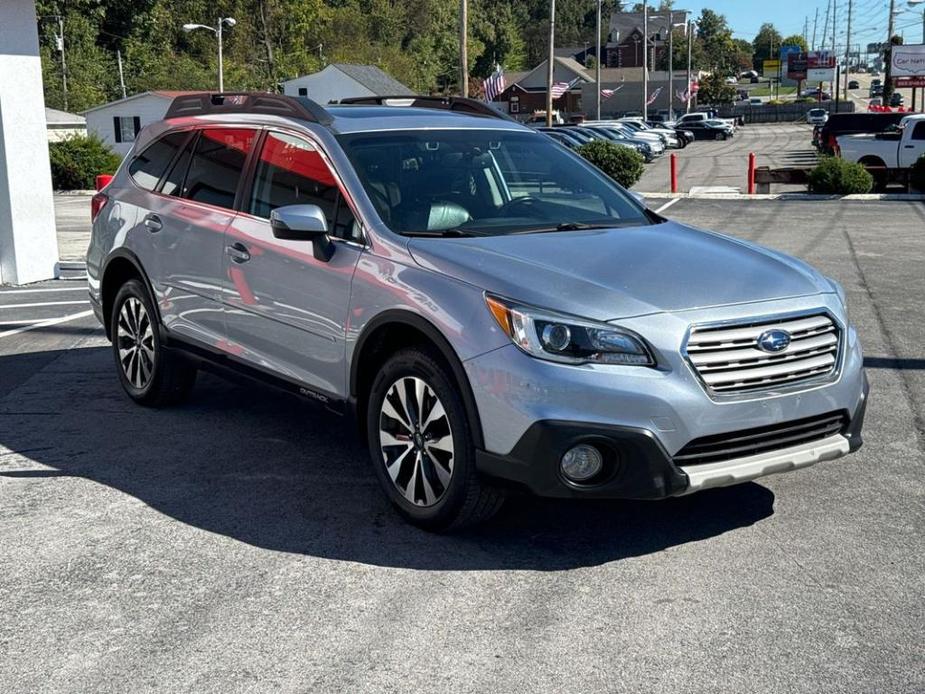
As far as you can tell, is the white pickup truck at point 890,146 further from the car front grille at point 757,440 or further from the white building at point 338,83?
the white building at point 338,83

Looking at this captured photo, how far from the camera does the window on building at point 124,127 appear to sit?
6200 centimetres

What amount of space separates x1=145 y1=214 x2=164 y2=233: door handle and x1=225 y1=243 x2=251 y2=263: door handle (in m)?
0.92

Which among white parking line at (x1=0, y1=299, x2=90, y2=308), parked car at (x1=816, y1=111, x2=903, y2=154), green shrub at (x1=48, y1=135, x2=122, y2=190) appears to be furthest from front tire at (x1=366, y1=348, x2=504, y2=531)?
parked car at (x1=816, y1=111, x2=903, y2=154)

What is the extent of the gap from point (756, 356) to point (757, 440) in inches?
13.4

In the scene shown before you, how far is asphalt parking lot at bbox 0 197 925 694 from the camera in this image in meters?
3.99

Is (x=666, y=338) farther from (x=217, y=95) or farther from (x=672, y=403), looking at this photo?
(x=217, y=95)

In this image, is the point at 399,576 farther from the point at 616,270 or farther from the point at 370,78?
the point at 370,78

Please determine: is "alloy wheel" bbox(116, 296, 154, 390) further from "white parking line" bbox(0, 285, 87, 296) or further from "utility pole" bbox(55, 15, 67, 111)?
"utility pole" bbox(55, 15, 67, 111)

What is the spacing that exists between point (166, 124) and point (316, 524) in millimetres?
3287

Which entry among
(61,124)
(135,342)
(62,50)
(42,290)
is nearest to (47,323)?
(42,290)

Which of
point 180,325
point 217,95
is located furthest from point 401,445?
point 217,95

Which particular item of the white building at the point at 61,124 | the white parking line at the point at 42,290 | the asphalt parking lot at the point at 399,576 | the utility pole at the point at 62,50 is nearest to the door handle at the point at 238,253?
the asphalt parking lot at the point at 399,576

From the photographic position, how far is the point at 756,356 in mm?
4828

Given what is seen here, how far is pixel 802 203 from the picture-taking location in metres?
25.9
